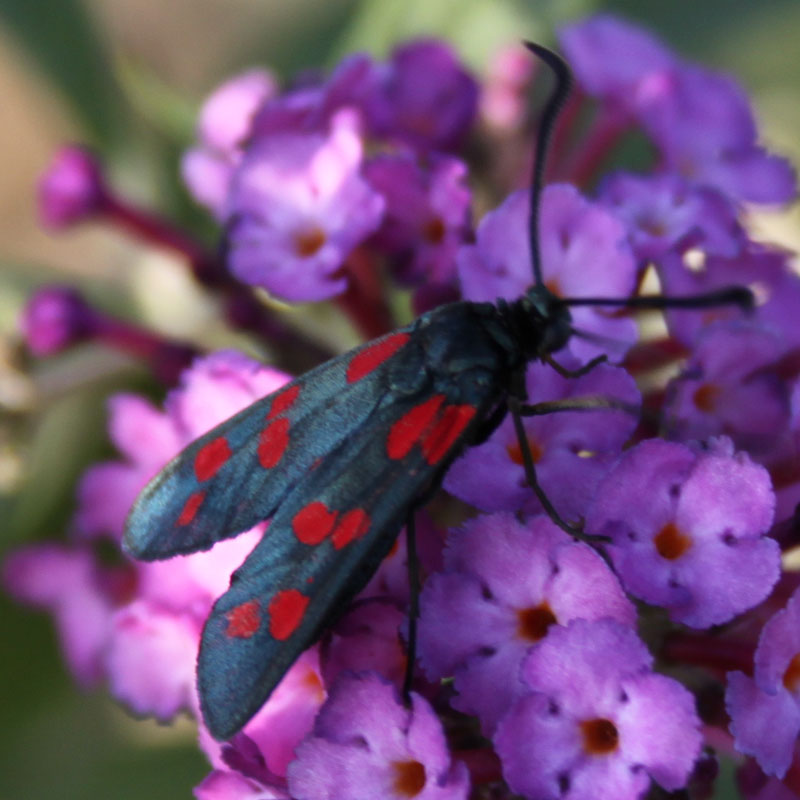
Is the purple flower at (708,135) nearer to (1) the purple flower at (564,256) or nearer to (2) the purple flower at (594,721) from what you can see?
(1) the purple flower at (564,256)

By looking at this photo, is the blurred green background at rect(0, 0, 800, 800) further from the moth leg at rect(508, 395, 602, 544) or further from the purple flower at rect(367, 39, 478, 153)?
the moth leg at rect(508, 395, 602, 544)

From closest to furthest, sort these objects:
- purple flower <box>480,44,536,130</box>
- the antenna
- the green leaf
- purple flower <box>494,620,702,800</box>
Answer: purple flower <box>494,620,702,800</box> → the antenna → purple flower <box>480,44,536,130</box> → the green leaf

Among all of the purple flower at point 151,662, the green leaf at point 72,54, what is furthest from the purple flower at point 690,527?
the green leaf at point 72,54

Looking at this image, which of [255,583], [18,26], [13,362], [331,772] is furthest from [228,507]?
[18,26]

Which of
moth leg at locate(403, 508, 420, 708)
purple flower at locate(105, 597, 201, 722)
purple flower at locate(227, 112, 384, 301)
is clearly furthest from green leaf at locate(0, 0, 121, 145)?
moth leg at locate(403, 508, 420, 708)

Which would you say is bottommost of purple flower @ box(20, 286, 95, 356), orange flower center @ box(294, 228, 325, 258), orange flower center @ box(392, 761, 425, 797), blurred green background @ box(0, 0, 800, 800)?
blurred green background @ box(0, 0, 800, 800)

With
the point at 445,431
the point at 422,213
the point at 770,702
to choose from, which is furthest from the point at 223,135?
the point at 770,702

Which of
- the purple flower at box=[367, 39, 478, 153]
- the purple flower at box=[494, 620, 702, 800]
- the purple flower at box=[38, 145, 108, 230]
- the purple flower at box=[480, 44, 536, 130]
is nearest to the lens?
the purple flower at box=[494, 620, 702, 800]
